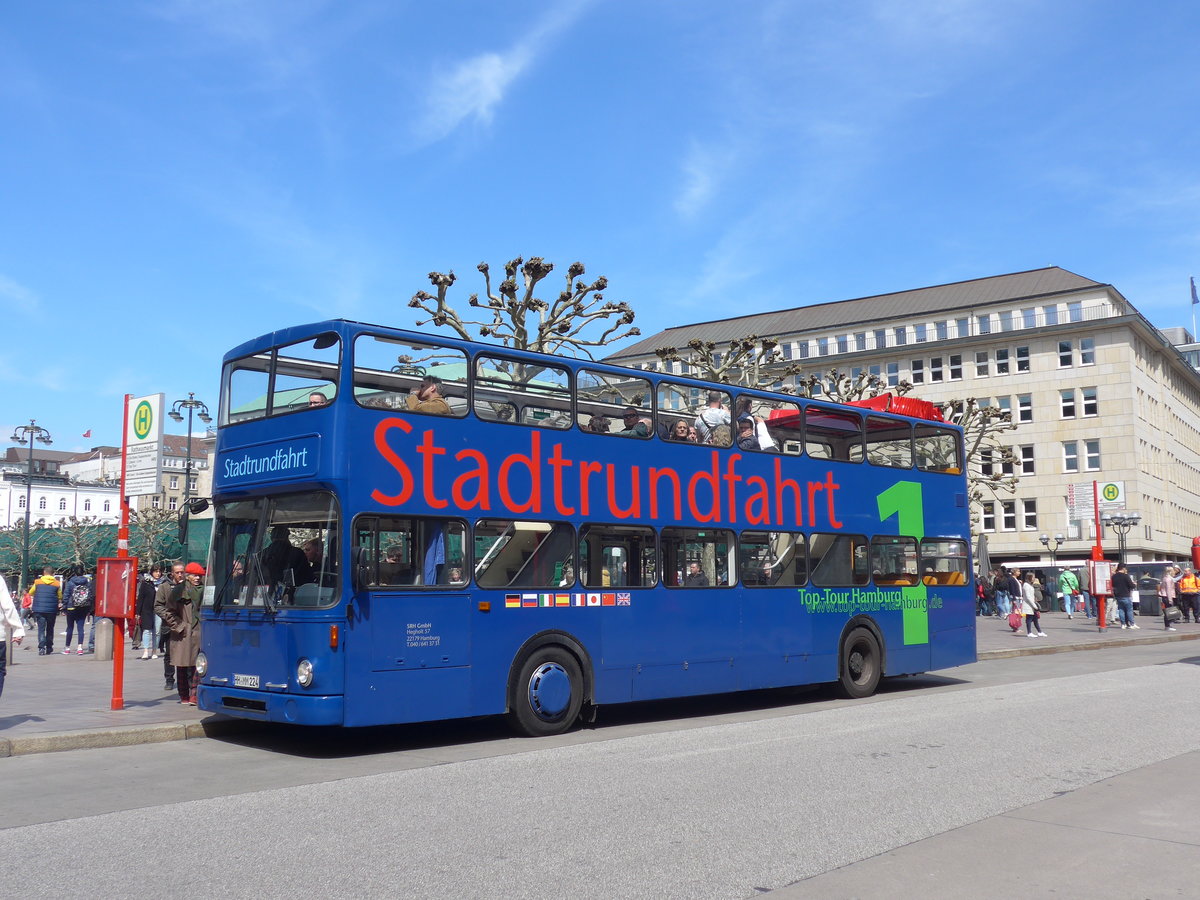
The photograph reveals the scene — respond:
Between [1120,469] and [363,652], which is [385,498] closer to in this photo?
[363,652]

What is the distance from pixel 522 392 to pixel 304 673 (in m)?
3.66

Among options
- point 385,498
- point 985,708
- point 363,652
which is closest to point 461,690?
point 363,652

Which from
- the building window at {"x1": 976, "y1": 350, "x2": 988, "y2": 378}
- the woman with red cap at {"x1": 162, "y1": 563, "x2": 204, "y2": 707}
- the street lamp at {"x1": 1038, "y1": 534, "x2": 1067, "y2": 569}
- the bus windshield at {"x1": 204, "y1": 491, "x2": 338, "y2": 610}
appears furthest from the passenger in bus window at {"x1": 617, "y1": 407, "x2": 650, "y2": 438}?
the building window at {"x1": 976, "y1": 350, "x2": 988, "y2": 378}

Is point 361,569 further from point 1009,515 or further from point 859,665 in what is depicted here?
point 1009,515

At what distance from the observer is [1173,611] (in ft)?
112

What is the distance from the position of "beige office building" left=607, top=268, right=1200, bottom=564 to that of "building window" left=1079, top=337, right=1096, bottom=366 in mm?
82

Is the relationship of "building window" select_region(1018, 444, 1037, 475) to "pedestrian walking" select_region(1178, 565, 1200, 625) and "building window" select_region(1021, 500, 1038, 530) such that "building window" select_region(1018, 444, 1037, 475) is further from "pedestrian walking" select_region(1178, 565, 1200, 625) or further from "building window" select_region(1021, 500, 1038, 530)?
"pedestrian walking" select_region(1178, 565, 1200, 625)

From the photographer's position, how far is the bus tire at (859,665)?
1570 cm

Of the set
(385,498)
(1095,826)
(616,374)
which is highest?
(616,374)

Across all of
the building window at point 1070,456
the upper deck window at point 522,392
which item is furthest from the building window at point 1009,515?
the upper deck window at point 522,392

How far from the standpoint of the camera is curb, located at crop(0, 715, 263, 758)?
10.6 m

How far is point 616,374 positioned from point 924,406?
21.8 ft

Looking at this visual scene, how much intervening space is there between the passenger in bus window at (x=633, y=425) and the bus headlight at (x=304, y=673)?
14.6 ft

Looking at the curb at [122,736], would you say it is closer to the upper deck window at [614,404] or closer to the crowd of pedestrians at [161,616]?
the crowd of pedestrians at [161,616]
